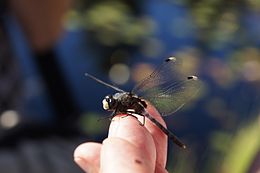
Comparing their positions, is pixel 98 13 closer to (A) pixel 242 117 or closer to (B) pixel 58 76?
(B) pixel 58 76

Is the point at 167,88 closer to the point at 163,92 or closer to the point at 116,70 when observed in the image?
the point at 163,92

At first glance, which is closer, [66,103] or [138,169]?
[138,169]

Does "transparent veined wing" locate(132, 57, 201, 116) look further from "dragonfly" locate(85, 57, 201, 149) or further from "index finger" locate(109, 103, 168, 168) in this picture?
"index finger" locate(109, 103, 168, 168)

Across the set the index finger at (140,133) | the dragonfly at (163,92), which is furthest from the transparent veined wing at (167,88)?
the index finger at (140,133)

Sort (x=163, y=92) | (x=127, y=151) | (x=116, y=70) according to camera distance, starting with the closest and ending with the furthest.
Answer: (x=127, y=151) < (x=163, y=92) < (x=116, y=70)

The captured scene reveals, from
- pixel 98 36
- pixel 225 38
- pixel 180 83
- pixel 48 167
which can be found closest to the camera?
pixel 180 83

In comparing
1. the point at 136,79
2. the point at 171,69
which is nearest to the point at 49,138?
the point at 136,79

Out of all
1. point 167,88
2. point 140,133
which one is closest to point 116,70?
point 167,88
